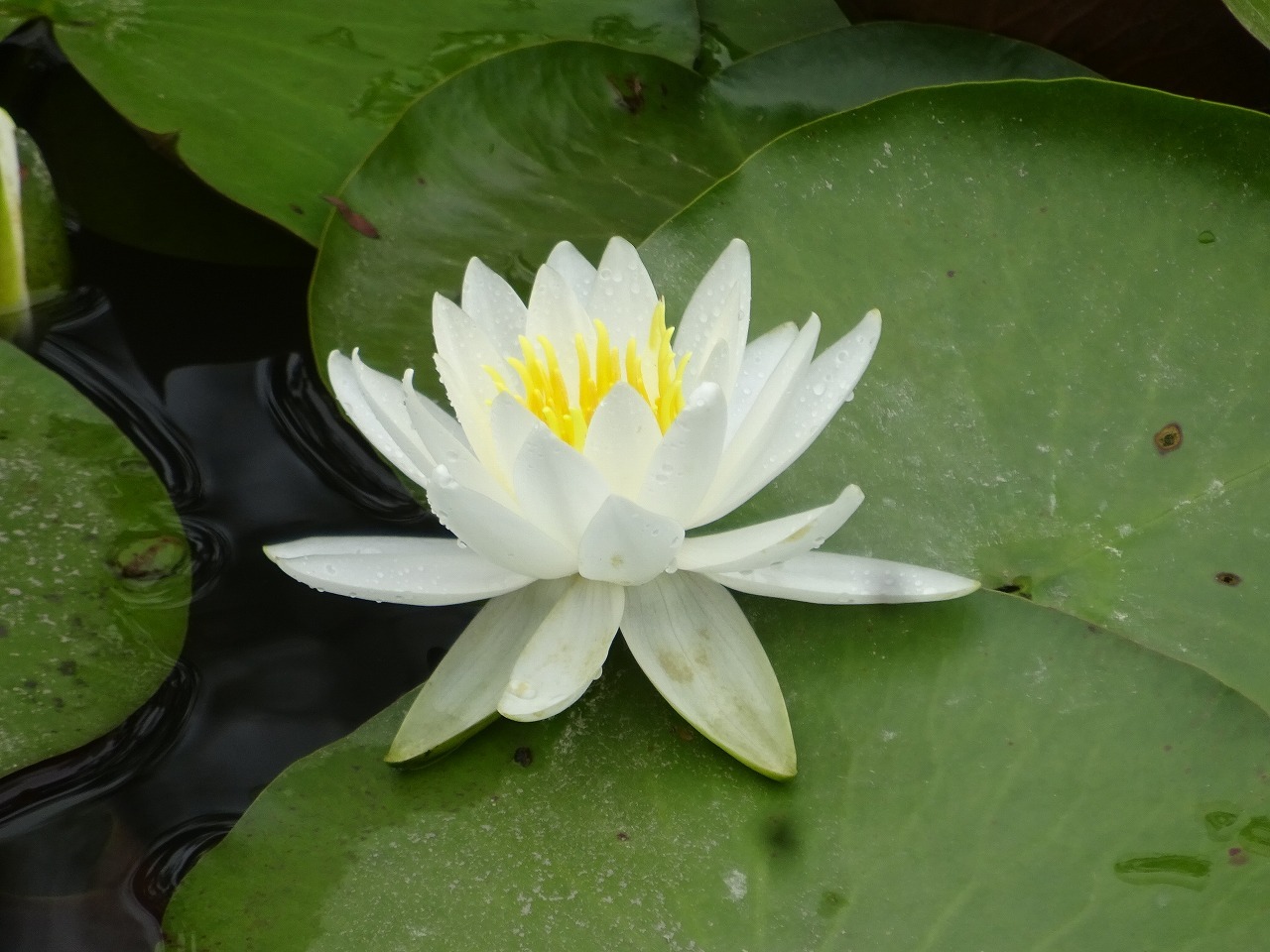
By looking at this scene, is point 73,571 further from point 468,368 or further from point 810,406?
point 810,406

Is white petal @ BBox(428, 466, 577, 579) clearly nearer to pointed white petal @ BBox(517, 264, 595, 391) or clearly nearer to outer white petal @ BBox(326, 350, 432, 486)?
outer white petal @ BBox(326, 350, 432, 486)

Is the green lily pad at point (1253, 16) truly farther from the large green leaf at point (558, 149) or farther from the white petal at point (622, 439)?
the white petal at point (622, 439)

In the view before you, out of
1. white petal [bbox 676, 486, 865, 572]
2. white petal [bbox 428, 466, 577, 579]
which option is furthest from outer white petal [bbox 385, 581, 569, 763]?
white petal [bbox 676, 486, 865, 572]

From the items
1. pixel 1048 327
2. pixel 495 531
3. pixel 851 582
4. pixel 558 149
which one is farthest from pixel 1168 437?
pixel 558 149

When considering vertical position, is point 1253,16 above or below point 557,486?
above

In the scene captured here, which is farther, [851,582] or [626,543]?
[851,582]

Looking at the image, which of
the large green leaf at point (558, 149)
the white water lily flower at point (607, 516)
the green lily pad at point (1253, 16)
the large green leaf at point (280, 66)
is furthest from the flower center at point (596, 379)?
the green lily pad at point (1253, 16)

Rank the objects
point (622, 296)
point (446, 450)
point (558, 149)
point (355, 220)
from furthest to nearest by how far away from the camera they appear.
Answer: point (558, 149)
point (355, 220)
point (622, 296)
point (446, 450)
